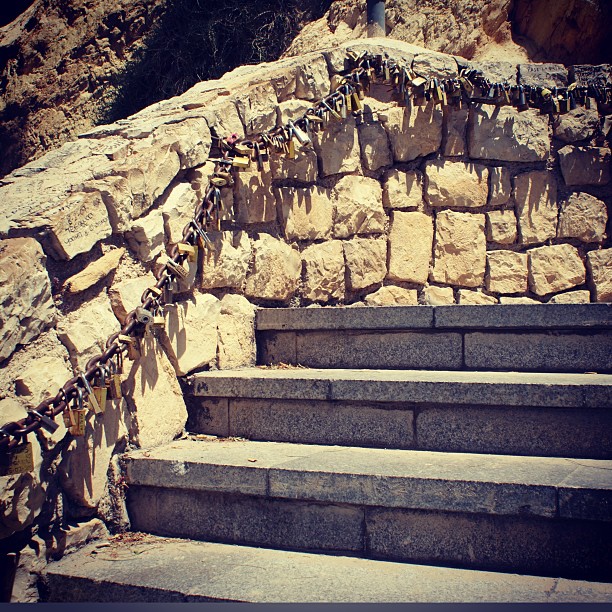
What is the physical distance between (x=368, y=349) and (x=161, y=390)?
1009mm

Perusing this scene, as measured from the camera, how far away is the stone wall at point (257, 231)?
2459 mm

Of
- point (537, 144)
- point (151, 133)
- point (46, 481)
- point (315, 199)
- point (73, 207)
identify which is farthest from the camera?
point (537, 144)

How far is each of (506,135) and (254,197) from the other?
1724 mm

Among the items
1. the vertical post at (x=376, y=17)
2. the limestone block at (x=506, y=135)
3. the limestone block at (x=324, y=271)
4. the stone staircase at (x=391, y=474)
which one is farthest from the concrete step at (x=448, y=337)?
the vertical post at (x=376, y=17)

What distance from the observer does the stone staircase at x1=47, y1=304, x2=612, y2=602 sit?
2.14 meters

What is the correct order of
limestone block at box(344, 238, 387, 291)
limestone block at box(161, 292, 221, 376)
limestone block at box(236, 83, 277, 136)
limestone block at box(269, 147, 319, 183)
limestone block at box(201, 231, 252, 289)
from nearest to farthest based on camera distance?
limestone block at box(161, 292, 221, 376)
limestone block at box(201, 231, 252, 289)
limestone block at box(236, 83, 277, 136)
limestone block at box(269, 147, 319, 183)
limestone block at box(344, 238, 387, 291)

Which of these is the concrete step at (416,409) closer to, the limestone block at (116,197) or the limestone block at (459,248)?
the limestone block at (116,197)

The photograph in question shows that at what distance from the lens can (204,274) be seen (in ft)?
10.6

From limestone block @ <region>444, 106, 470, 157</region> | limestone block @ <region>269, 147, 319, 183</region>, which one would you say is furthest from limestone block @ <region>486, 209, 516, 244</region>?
limestone block @ <region>269, 147, 319, 183</region>

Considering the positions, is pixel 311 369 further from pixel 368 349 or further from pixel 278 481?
pixel 278 481

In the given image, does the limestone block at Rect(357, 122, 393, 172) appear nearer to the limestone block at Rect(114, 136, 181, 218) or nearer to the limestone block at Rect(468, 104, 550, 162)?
the limestone block at Rect(468, 104, 550, 162)

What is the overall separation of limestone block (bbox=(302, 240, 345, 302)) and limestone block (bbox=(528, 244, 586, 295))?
1.24 m

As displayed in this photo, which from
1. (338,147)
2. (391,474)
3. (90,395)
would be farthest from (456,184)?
(90,395)

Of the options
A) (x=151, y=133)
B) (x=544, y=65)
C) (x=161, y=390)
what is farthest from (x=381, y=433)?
(x=544, y=65)
